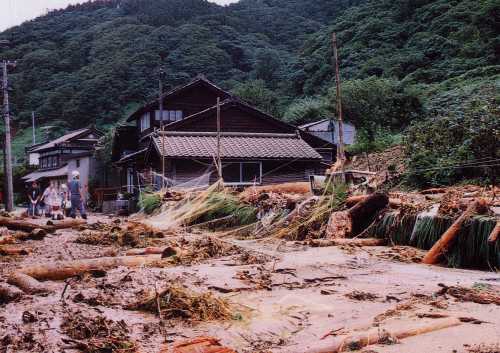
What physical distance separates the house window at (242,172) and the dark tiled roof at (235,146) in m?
0.67

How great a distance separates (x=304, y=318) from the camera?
4848 millimetres

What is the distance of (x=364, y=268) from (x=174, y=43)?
55737mm

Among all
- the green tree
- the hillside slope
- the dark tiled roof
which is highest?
the hillside slope

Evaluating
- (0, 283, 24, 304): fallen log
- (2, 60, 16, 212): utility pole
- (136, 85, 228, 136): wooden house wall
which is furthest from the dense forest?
(2, 60, 16, 212): utility pole

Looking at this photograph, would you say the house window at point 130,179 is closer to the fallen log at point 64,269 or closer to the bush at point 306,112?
the bush at point 306,112

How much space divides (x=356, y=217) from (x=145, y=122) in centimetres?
2283

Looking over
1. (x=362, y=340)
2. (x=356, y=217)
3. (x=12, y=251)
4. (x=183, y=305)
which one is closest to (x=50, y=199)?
(x=12, y=251)

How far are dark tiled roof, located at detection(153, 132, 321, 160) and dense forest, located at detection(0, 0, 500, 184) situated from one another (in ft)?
14.7

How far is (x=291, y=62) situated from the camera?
2122 inches

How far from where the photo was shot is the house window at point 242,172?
22.6m

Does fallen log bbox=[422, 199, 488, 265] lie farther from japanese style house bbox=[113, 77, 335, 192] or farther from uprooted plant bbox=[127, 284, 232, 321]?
japanese style house bbox=[113, 77, 335, 192]

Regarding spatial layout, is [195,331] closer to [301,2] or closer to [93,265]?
[93,265]

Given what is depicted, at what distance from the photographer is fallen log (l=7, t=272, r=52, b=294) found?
18.1 feet

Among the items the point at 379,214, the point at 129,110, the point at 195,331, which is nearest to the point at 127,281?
the point at 195,331
